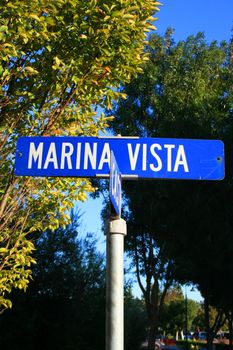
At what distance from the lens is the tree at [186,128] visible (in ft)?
64.3

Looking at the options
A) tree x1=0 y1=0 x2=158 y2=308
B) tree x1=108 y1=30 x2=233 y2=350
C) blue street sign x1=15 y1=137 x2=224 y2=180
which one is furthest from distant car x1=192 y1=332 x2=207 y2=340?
blue street sign x1=15 y1=137 x2=224 y2=180

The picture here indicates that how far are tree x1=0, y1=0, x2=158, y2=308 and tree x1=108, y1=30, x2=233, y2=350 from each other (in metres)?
13.1

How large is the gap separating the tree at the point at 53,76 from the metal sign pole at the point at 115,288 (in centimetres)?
277

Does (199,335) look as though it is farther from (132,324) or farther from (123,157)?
(123,157)

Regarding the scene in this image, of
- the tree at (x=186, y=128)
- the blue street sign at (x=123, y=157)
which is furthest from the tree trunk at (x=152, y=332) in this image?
the blue street sign at (x=123, y=157)

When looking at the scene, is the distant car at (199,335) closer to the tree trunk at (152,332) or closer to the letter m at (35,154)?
the tree trunk at (152,332)

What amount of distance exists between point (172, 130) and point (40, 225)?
13810 mm

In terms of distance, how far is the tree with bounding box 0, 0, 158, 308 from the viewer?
17.5 ft

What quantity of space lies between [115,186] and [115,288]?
55 centimetres

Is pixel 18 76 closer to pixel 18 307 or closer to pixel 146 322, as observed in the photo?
pixel 18 307

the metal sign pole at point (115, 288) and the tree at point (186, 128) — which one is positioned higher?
the tree at point (186, 128)

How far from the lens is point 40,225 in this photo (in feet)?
21.3

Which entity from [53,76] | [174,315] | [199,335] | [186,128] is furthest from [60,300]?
[199,335]

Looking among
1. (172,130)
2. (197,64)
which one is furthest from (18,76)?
(197,64)
